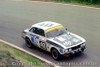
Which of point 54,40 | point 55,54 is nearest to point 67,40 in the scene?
point 54,40

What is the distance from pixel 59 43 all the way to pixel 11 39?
210 inches

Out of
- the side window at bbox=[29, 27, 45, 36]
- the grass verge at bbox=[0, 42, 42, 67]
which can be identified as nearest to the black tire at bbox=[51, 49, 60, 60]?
the grass verge at bbox=[0, 42, 42, 67]

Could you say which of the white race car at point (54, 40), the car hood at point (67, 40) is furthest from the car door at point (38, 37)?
the car hood at point (67, 40)

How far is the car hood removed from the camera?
9.93 m

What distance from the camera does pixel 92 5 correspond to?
69.8ft

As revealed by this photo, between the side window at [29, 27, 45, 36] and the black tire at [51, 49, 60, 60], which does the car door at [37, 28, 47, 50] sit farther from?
the black tire at [51, 49, 60, 60]

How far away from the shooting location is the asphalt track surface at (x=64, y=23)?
10667mm

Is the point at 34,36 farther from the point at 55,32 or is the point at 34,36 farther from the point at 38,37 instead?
the point at 55,32

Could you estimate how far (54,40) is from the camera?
1032 cm

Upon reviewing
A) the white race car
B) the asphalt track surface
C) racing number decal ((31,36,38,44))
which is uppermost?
the white race car

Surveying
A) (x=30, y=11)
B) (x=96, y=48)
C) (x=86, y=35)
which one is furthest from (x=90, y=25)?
(x=30, y=11)

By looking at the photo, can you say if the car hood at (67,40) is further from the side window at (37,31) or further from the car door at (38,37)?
the side window at (37,31)

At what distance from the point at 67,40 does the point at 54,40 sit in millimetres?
682

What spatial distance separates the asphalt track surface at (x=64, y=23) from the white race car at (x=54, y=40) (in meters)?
0.54
